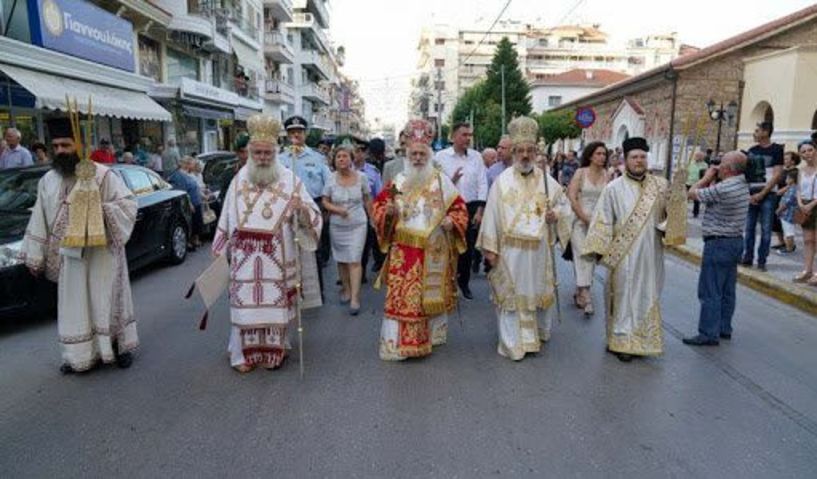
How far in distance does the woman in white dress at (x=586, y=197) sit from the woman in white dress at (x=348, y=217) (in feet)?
7.55

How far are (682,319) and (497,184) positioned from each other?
2.75 m

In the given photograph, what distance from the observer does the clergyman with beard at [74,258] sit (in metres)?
4.77

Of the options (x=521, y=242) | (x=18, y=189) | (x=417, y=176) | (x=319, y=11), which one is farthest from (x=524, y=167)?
(x=319, y=11)

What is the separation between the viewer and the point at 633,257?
17.1ft

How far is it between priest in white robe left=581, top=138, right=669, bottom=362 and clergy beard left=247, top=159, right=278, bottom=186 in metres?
2.70

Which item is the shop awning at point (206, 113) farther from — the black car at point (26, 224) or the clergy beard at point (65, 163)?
the clergy beard at point (65, 163)

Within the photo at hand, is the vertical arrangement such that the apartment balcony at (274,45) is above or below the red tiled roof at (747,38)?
above

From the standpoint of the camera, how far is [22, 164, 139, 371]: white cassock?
477 cm

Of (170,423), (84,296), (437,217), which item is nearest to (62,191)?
(84,296)

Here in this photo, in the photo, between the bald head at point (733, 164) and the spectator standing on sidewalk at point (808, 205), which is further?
the spectator standing on sidewalk at point (808, 205)

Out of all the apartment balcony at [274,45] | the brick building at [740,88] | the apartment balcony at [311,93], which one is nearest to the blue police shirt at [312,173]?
the brick building at [740,88]

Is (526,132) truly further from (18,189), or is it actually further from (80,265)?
(18,189)

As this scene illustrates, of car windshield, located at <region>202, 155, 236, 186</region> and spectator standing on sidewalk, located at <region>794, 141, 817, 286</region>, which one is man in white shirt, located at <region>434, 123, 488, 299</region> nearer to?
spectator standing on sidewalk, located at <region>794, 141, 817, 286</region>

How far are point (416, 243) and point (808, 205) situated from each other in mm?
5711
